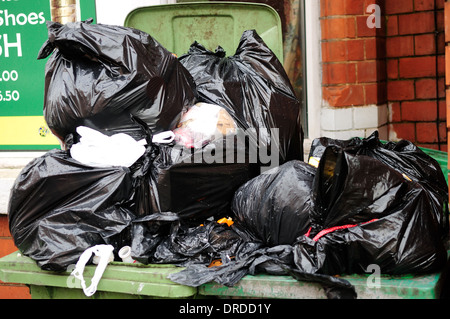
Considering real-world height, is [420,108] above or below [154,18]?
below

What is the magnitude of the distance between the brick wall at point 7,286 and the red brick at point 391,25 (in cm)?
285

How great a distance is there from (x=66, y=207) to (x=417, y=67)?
2578mm

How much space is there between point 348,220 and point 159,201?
2.53 feet

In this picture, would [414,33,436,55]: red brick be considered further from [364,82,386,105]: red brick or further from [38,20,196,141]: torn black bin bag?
[38,20,196,141]: torn black bin bag

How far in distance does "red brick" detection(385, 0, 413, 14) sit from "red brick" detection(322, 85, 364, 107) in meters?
0.60

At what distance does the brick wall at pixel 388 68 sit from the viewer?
358cm

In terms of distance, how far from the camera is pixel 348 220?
1.95 meters

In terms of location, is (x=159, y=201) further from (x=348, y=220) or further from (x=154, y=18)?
(x=154, y=18)

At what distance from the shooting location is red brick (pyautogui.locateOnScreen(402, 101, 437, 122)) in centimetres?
377

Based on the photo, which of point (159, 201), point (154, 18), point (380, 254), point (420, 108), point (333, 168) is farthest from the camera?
point (420, 108)

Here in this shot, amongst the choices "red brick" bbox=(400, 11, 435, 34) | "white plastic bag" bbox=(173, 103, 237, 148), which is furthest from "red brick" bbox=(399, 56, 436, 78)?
"white plastic bag" bbox=(173, 103, 237, 148)

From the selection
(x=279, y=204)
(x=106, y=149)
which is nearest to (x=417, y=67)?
(x=279, y=204)

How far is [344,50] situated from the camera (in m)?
3.58
